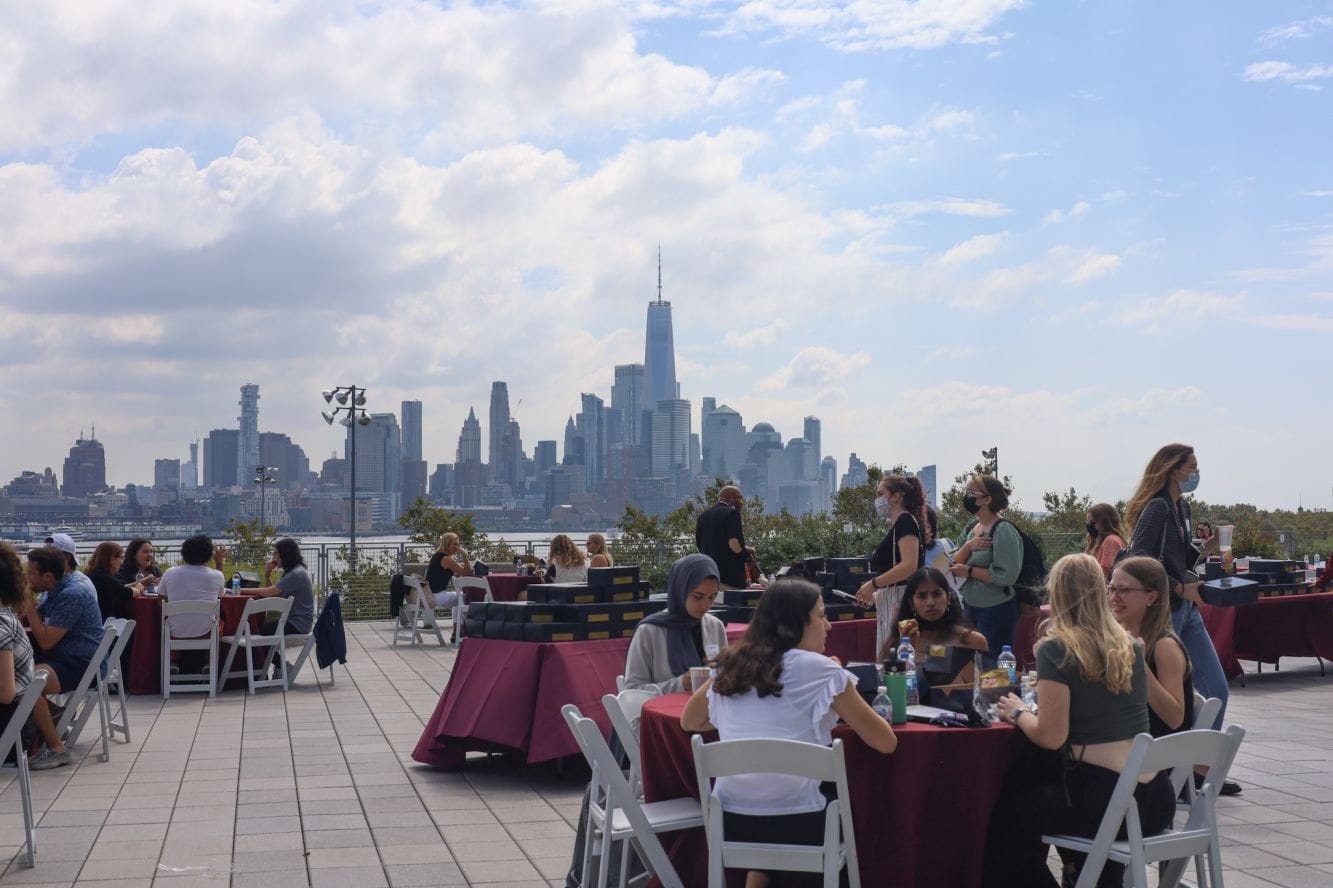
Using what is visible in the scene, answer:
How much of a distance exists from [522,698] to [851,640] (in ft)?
7.56

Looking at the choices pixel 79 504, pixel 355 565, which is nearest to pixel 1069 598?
pixel 355 565

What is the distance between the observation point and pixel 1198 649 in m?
6.52

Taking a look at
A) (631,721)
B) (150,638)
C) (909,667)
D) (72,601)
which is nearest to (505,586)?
(150,638)

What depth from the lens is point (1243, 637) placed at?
36.6 ft

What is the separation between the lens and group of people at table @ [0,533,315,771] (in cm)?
641

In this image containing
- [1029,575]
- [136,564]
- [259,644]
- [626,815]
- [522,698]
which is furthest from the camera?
[136,564]

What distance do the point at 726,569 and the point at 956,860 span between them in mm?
6105

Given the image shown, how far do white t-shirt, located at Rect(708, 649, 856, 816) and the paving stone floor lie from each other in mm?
1497

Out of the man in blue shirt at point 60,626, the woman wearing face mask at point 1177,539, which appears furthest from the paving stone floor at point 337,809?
the woman wearing face mask at point 1177,539

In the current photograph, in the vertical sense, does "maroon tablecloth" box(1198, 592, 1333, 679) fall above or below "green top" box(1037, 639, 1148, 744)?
below

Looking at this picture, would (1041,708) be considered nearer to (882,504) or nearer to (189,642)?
(882,504)

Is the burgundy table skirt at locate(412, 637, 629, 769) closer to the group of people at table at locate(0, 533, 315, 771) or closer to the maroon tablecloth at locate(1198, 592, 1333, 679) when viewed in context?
the group of people at table at locate(0, 533, 315, 771)

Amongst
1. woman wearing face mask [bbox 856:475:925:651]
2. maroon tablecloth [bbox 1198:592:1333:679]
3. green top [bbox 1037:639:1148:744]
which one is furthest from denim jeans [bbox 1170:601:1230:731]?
maroon tablecloth [bbox 1198:592:1333:679]

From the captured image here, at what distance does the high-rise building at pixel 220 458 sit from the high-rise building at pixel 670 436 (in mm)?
57343
